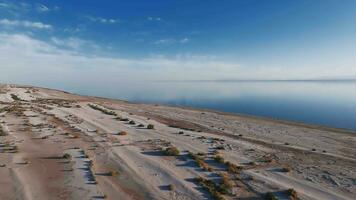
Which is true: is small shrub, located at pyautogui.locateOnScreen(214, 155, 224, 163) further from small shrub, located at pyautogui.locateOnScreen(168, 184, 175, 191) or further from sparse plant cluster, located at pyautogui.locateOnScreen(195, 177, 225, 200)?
small shrub, located at pyautogui.locateOnScreen(168, 184, 175, 191)

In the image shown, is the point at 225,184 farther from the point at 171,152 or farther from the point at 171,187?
the point at 171,152

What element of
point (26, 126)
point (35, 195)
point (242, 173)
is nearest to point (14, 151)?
point (35, 195)

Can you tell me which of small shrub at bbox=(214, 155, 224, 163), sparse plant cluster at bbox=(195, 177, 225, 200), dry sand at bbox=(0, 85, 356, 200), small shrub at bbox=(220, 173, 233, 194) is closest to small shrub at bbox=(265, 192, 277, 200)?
dry sand at bbox=(0, 85, 356, 200)

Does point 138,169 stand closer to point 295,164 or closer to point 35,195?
point 35,195

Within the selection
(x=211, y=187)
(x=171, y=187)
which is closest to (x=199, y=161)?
(x=211, y=187)

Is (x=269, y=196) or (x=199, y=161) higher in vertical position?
(x=199, y=161)

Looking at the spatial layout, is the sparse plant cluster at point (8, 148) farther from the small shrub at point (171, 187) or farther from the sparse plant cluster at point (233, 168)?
the sparse plant cluster at point (233, 168)

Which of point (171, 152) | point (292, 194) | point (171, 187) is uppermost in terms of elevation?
point (171, 152)

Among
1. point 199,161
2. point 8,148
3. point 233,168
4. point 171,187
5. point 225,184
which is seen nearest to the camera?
point 171,187

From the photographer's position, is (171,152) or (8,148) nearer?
(171,152)

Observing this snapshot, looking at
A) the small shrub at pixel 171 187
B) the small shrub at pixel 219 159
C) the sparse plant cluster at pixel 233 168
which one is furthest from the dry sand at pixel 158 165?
the small shrub at pixel 219 159
